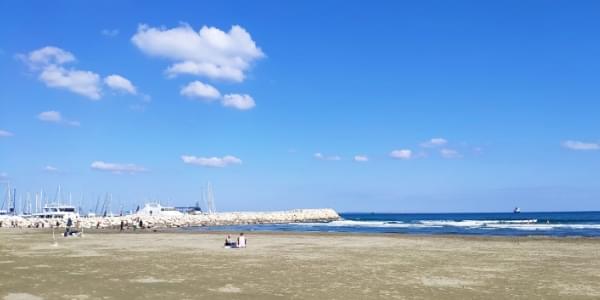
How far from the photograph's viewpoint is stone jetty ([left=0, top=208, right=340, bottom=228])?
80662 mm

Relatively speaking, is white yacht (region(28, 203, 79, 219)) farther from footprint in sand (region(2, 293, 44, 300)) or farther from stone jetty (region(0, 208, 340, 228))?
footprint in sand (region(2, 293, 44, 300))

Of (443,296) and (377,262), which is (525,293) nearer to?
(443,296)

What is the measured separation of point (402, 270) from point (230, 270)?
677 centimetres

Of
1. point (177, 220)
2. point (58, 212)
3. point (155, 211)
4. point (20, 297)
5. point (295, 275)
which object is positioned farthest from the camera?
point (155, 211)

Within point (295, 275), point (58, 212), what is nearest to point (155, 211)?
point (58, 212)

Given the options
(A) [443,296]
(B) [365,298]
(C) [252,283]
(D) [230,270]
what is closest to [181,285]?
(C) [252,283]

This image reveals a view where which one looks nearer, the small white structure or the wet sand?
the wet sand

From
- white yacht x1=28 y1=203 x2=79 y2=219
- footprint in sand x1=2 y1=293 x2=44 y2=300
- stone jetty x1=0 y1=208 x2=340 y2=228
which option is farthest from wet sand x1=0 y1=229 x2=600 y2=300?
white yacht x1=28 y1=203 x2=79 y2=219

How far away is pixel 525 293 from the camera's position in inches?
596

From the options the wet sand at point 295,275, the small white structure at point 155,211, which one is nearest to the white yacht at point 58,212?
the small white structure at point 155,211

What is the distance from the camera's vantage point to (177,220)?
298ft

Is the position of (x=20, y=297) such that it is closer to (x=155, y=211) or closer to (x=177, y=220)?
(x=177, y=220)

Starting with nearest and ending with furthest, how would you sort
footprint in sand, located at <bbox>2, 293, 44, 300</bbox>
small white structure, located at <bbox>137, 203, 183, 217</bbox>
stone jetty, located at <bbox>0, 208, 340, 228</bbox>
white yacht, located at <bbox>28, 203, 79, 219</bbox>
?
footprint in sand, located at <bbox>2, 293, 44, 300</bbox> < stone jetty, located at <bbox>0, 208, 340, 228</bbox> < white yacht, located at <bbox>28, 203, 79, 219</bbox> < small white structure, located at <bbox>137, 203, 183, 217</bbox>

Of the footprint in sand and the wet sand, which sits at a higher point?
the footprint in sand
